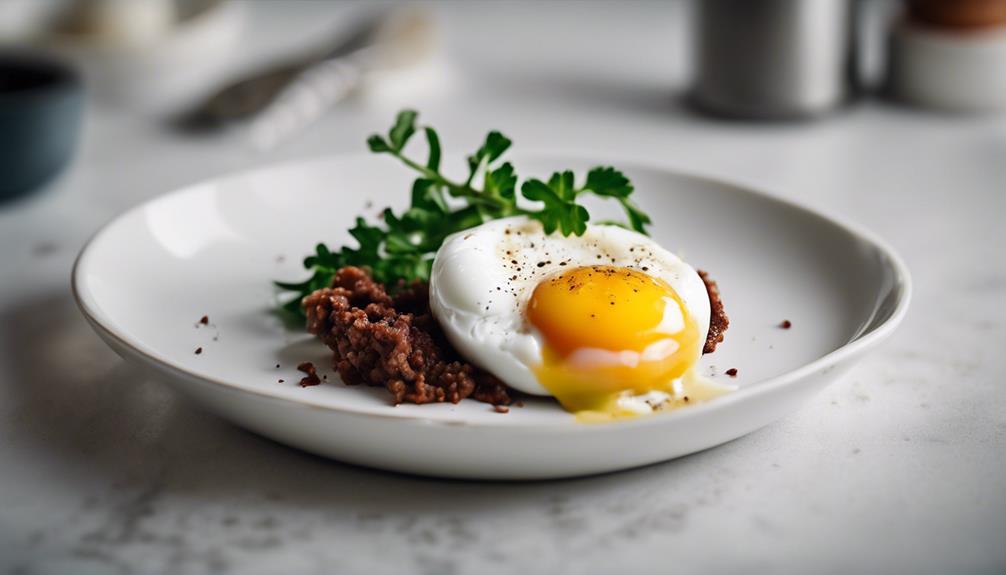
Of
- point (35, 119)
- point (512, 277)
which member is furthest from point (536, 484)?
point (35, 119)

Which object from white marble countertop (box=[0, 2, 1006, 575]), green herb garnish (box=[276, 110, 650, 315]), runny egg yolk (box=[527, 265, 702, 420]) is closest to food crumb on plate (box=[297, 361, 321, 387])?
white marble countertop (box=[0, 2, 1006, 575])

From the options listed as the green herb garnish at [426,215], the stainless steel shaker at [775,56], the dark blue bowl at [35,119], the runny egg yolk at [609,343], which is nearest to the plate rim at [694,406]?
the runny egg yolk at [609,343]

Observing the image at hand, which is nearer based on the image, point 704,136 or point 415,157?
point 415,157

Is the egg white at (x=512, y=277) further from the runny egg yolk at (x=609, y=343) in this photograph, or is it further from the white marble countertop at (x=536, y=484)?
the white marble countertop at (x=536, y=484)

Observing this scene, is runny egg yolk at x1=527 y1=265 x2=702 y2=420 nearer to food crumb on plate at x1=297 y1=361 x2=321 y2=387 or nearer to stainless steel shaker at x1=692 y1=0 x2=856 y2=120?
food crumb on plate at x1=297 y1=361 x2=321 y2=387

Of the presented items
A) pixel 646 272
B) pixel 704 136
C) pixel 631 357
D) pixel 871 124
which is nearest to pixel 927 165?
pixel 871 124

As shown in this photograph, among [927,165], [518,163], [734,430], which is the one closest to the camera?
[734,430]

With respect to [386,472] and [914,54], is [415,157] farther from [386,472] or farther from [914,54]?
[914,54]
